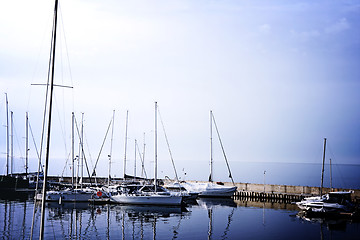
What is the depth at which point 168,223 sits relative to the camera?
3866 centimetres

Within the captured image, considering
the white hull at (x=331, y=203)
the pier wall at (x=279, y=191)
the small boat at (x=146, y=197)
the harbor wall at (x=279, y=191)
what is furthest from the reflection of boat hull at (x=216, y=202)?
the white hull at (x=331, y=203)

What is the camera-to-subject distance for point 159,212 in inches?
1806

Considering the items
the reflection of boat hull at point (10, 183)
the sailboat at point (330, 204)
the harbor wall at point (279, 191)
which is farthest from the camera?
the reflection of boat hull at point (10, 183)

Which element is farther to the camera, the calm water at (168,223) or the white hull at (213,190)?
the white hull at (213,190)

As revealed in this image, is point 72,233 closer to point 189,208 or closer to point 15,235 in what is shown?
point 15,235

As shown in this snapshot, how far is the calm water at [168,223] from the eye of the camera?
109 feet

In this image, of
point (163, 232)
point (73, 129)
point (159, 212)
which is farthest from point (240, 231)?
point (73, 129)

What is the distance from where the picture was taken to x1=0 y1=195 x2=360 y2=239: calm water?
33250 mm

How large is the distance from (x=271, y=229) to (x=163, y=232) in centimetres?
1075

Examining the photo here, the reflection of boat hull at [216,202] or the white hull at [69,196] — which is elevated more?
the white hull at [69,196]

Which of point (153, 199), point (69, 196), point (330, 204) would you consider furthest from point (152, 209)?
point (330, 204)

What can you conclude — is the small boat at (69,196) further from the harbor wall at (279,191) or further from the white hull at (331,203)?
the white hull at (331,203)

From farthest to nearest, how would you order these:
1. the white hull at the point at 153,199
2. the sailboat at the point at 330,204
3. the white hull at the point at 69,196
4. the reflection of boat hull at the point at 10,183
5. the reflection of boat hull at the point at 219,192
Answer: the reflection of boat hull at the point at 10,183, the reflection of boat hull at the point at 219,192, the white hull at the point at 69,196, the white hull at the point at 153,199, the sailboat at the point at 330,204

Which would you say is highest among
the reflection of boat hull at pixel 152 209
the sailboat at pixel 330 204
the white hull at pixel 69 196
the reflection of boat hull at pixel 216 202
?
the sailboat at pixel 330 204
